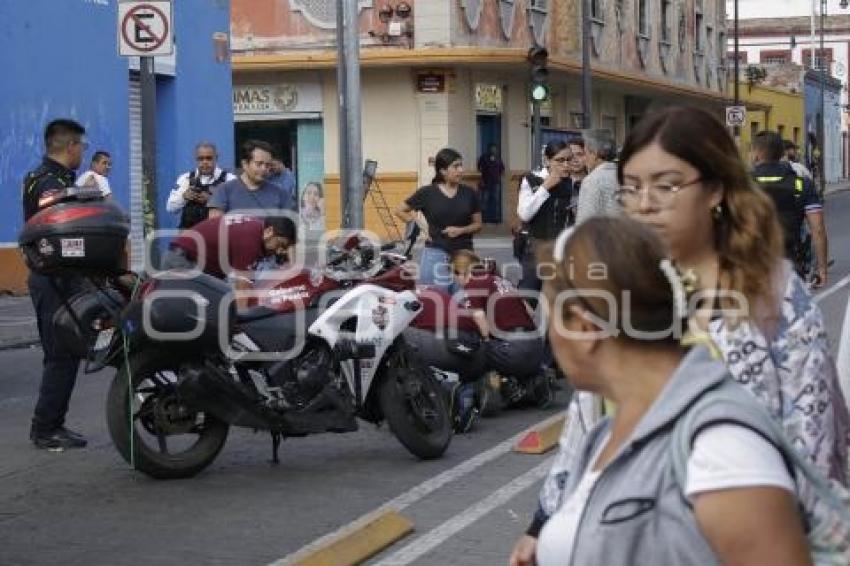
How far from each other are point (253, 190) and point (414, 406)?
127 inches

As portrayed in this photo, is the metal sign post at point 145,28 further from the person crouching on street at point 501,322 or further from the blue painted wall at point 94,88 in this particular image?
the blue painted wall at point 94,88

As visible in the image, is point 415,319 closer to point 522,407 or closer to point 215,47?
Result: point 522,407

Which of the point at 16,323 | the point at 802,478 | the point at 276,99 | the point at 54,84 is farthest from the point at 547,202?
the point at 276,99

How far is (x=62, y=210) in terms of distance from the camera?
25.5 ft

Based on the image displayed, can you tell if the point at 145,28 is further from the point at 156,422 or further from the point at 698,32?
the point at 698,32

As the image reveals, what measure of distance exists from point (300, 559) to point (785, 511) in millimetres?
4046

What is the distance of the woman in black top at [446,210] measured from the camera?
11.4m

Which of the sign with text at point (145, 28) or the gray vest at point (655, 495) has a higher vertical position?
the sign with text at point (145, 28)

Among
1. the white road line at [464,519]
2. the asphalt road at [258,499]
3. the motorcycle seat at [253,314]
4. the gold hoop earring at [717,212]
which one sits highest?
the gold hoop earring at [717,212]

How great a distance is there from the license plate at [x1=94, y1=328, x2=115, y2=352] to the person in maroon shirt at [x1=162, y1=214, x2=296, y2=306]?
520 mm

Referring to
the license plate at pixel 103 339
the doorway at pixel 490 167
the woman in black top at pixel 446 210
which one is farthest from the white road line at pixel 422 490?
the doorway at pixel 490 167

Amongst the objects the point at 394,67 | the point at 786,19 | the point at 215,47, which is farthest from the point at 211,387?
the point at 786,19

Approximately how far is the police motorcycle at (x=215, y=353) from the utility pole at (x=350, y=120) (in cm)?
1174

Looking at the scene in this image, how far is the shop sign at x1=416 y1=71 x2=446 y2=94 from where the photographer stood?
106ft
